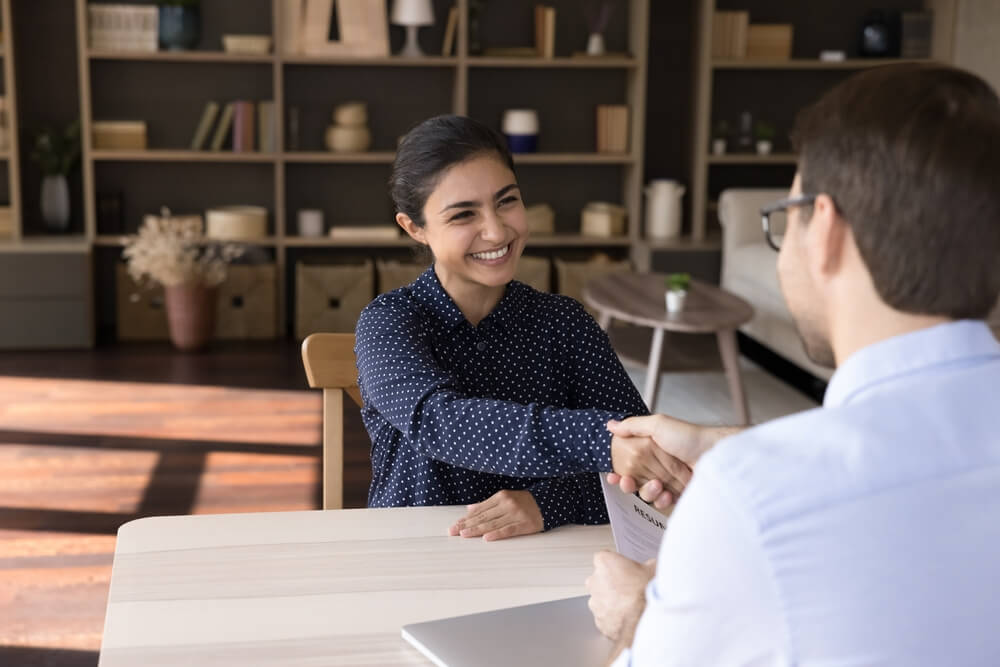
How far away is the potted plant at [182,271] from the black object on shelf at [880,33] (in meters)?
3.19

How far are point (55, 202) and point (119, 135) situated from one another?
423 mm

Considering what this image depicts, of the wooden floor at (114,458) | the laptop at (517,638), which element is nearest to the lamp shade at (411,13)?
the wooden floor at (114,458)

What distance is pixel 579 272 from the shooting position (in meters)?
5.70

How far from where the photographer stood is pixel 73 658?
2.51m

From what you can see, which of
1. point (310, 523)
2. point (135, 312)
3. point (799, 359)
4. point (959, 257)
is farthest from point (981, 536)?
point (135, 312)

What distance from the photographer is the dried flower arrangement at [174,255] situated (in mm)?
5191

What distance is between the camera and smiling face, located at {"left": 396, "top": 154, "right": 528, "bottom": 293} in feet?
5.95

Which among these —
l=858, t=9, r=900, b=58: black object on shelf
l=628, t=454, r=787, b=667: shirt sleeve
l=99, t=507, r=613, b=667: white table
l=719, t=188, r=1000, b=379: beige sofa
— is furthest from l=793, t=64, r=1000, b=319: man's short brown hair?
l=858, t=9, r=900, b=58: black object on shelf

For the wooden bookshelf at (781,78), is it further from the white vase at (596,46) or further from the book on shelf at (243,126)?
the book on shelf at (243,126)

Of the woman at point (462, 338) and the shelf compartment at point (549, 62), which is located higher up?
the shelf compartment at point (549, 62)

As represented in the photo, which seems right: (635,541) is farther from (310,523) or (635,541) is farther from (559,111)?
(559,111)

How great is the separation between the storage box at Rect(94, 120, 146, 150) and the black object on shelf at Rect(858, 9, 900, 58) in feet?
11.4

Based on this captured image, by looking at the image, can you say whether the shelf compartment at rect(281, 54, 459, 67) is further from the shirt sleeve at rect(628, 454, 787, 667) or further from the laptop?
the shirt sleeve at rect(628, 454, 787, 667)

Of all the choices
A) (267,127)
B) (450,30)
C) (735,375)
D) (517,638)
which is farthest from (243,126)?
(517,638)
